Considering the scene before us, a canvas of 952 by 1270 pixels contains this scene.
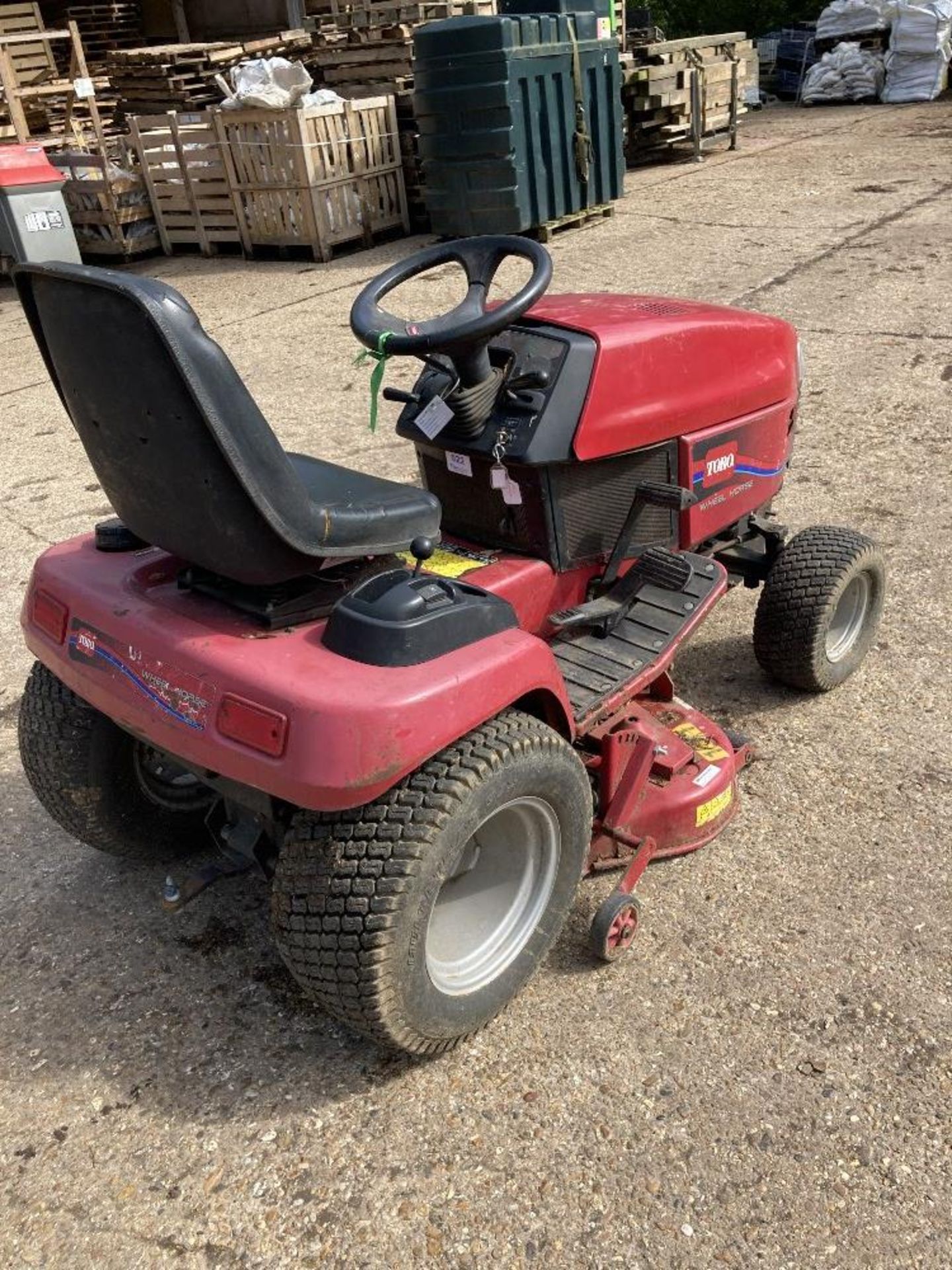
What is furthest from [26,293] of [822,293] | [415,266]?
[822,293]

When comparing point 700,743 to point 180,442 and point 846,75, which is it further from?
point 846,75

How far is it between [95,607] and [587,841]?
3.67 ft

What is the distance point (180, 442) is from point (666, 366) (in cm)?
139

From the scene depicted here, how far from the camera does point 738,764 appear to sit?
9.53 ft

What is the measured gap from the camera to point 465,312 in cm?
255

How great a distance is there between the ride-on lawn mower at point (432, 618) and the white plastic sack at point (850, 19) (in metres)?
14.1

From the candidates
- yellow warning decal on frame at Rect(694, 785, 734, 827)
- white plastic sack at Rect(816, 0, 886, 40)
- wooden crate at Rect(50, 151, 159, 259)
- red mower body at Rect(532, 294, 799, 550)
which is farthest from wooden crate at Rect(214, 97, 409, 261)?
white plastic sack at Rect(816, 0, 886, 40)

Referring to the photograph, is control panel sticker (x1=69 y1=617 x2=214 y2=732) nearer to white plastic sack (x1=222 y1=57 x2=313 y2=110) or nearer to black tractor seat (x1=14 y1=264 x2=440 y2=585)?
black tractor seat (x1=14 y1=264 x2=440 y2=585)

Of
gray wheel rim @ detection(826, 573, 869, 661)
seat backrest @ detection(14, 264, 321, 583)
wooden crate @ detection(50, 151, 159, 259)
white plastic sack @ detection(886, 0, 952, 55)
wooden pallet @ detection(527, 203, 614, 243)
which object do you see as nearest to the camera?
seat backrest @ detection(14, 264, 321, 583)

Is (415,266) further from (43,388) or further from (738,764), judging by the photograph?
(43,388)

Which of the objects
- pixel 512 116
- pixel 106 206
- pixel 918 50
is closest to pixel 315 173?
pixel 512 116

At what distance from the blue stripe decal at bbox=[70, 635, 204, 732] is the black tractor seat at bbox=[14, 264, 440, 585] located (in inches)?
9.4

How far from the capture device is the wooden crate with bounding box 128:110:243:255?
912cm

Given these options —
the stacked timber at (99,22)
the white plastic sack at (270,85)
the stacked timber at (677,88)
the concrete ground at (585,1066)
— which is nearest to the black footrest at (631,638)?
the concrete ground at (585,1066)
